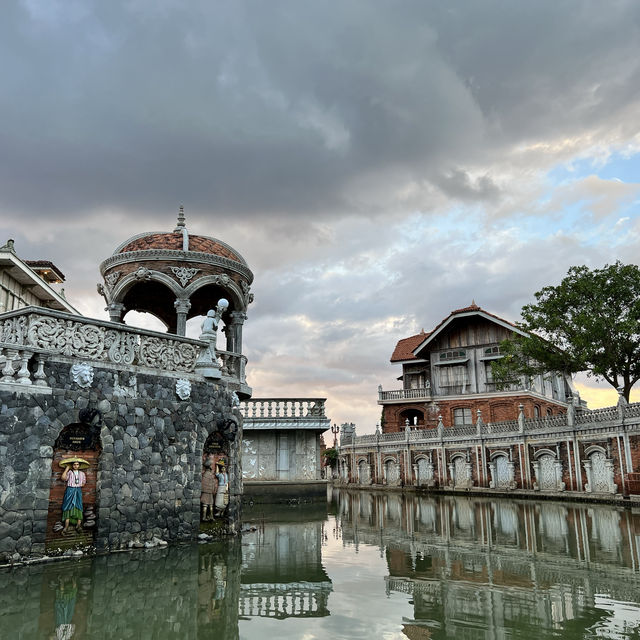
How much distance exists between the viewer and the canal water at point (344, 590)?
23.5ft

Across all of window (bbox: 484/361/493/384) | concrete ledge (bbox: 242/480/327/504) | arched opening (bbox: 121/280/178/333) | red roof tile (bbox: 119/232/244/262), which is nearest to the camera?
red roof tile (bbox: 119/232/244/262)

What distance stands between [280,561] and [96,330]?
613cm

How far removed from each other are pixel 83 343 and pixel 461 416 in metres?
36.3

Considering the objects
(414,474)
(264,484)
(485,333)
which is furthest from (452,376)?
(264,484)

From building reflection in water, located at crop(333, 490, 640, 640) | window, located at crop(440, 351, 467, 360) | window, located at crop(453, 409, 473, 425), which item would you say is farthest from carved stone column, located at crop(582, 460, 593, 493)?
window, located at crop(440, 351, 467, 360)

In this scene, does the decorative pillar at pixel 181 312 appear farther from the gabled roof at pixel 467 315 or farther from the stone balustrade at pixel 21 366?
the gabled roof at pixel 467 315

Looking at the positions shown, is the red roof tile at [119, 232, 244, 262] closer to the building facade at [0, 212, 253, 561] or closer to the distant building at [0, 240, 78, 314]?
the building facade at [0, 212, 253, 561]

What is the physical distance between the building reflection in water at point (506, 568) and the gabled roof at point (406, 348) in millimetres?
28640

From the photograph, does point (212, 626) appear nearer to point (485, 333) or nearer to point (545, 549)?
point (545, 549)

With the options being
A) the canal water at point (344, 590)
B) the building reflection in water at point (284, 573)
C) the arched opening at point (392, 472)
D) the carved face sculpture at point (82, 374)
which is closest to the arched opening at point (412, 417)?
the arched opening at point (392, 472)

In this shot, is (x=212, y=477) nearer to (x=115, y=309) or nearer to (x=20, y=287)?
(x=115, y=309)

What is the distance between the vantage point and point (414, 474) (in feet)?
130

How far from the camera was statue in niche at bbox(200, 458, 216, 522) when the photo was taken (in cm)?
1399

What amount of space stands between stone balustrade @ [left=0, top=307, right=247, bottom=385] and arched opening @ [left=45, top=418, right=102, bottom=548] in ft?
4.16
